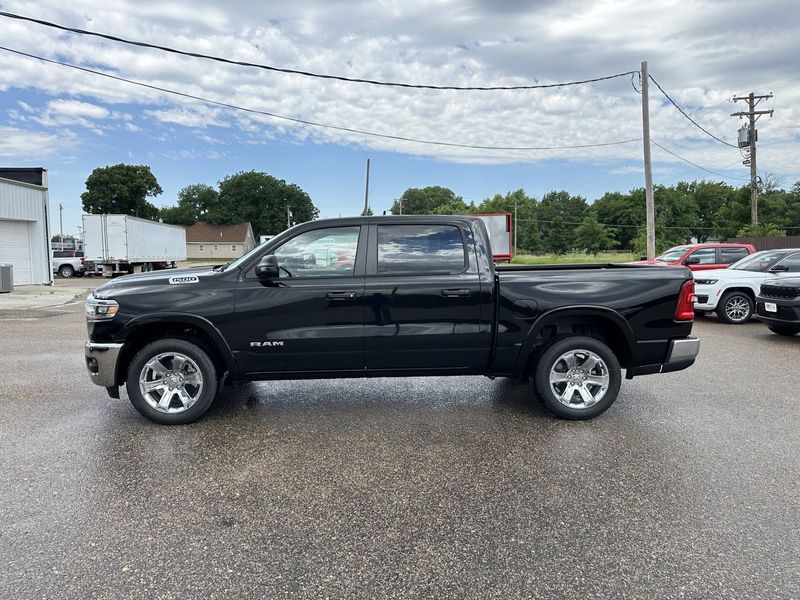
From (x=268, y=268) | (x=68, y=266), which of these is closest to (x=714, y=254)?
(x=268, y=268)

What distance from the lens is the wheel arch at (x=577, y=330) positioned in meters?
4.74

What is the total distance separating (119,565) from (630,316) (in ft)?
13.9

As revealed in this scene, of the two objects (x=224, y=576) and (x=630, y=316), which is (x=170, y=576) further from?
(x=630, y=316)

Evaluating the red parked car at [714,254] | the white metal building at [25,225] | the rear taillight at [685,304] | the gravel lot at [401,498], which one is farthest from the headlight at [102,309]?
the white metal building at [25,225]

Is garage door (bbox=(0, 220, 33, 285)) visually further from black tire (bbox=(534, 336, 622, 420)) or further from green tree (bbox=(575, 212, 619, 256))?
green tree (bbox=(575, 212, 619, 256))

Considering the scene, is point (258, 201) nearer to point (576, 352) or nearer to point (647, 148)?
point (647, 148)

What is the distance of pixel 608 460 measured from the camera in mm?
3936

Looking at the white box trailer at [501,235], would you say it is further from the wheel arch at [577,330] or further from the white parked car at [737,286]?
the wheel arch at [577,330]

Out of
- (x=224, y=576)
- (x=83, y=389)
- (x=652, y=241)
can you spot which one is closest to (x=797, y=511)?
(x=224, y=576)

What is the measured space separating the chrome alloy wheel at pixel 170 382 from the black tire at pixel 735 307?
10.5 metres

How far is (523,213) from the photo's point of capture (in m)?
96.7

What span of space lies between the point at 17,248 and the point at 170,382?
19.3 meters

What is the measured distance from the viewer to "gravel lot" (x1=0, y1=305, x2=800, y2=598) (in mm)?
2553

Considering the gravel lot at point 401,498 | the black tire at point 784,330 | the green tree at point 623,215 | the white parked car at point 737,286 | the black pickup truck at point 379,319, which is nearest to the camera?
the gravel lot at point 401,498
